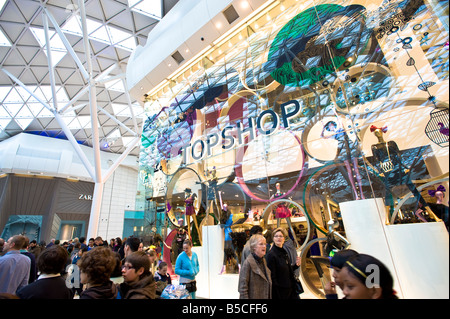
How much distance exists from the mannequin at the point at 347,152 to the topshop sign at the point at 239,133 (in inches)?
37.5

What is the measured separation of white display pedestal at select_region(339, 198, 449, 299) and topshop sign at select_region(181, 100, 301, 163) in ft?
8.38

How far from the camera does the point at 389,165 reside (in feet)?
12.8

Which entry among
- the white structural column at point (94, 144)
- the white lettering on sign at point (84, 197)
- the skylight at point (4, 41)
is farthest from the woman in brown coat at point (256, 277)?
the white lettering on sign at point (84, 197)

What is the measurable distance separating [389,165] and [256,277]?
10.9 ft

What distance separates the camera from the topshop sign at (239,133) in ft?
18.2

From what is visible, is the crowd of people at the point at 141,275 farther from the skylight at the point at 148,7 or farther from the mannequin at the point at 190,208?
the skylight at the point at 148,7

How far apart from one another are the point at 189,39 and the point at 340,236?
7600 mm

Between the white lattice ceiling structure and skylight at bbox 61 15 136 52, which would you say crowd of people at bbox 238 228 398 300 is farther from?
skylight at bbox 61 15 136 52

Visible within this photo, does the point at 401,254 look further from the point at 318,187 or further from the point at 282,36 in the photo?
the point at 282,36

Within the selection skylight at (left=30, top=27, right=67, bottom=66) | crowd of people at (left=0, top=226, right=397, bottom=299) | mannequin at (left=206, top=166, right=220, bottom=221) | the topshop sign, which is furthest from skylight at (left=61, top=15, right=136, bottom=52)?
crowd of people at (left=0, top=226, right=397, bottom=299)

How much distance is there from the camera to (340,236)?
12.9ft

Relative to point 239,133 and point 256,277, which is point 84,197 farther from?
point 256,277
